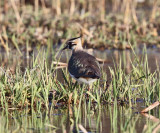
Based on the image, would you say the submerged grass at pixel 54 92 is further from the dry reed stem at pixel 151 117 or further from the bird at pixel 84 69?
the dry reed stem at pixel 151 117

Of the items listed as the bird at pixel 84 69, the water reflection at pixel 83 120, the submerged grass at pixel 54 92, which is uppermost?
the bird at pixel 84 69

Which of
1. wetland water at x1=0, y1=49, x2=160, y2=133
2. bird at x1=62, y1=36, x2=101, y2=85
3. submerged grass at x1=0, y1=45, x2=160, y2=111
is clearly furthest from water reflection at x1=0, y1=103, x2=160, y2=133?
bird at x1=62, y1=36, x2=101, y2=85

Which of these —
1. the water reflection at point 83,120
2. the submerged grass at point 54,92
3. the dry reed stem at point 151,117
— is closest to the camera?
the water reflection at point 83,120

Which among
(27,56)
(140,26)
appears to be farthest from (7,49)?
(140,26)

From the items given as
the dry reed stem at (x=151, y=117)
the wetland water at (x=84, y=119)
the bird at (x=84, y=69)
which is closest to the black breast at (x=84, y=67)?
the bird at (x=84, y=69)

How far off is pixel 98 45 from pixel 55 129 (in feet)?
21.1

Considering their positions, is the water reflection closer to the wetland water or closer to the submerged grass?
the wetland water

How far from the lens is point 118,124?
16.1ft

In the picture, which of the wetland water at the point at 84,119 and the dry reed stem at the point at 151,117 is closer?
the wetland water at the point at 84,119

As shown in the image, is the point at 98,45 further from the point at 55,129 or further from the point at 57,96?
the point at 55,129

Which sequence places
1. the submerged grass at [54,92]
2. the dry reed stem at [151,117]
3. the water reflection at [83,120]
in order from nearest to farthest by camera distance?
the water reflection at [83,120]
the dry reed stem at [151,117]
the submerged grass at [54,92]

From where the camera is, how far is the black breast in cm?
572

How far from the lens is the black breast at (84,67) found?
5.72 meters

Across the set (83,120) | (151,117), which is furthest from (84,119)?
(151,117)
